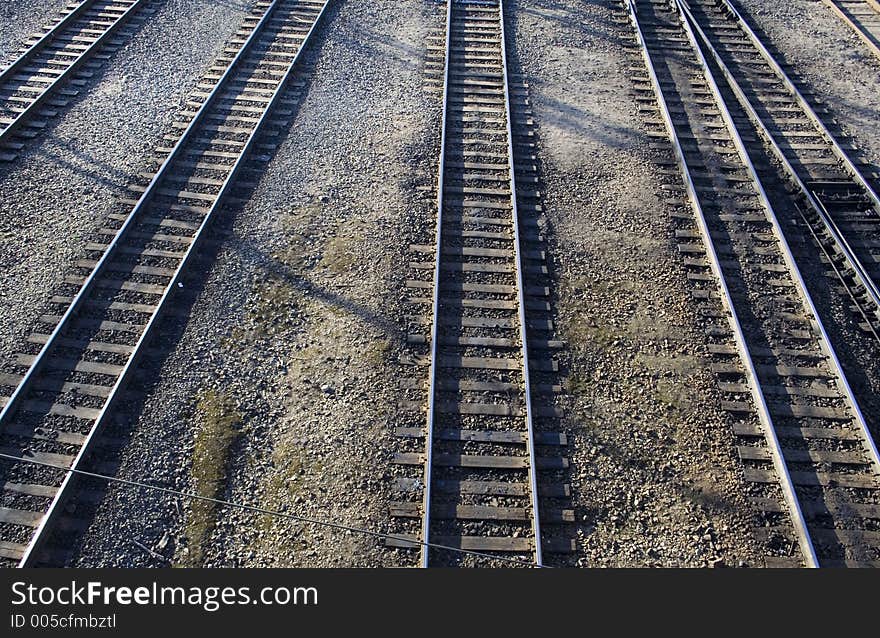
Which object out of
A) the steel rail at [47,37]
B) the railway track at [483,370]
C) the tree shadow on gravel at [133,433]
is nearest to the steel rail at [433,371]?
the railway track at [483,370]

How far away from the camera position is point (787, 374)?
29.5 ft

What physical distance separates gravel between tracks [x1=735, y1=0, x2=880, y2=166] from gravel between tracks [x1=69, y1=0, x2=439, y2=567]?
9.00 meters

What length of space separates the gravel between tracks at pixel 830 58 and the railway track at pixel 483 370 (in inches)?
294

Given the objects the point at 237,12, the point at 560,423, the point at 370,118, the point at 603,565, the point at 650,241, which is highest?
the point at 237,12

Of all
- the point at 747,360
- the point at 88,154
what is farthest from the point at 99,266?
the point at 747,360

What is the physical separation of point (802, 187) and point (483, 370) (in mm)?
7453

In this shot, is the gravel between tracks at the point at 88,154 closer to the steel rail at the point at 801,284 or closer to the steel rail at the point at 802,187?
the steel rail at the point at 801,284

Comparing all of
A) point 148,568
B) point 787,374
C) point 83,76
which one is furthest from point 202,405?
point 83,76

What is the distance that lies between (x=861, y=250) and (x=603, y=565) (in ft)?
24.9

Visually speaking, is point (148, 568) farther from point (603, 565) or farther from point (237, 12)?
point (237, 12)

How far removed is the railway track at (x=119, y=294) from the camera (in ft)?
25.0

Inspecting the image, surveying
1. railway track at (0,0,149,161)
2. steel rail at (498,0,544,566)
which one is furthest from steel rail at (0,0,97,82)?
steel rail at (498,0,544,566)

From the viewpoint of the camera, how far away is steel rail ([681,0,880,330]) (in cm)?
1010

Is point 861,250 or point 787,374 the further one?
point 861,250
